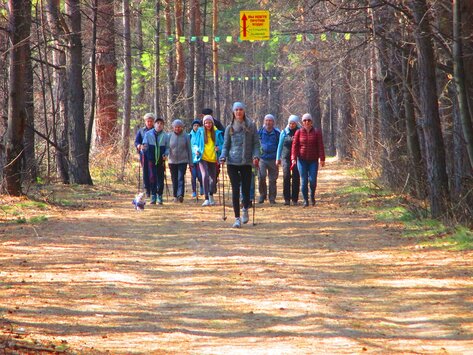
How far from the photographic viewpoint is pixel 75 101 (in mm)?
22453

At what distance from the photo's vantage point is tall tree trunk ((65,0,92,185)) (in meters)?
22.1

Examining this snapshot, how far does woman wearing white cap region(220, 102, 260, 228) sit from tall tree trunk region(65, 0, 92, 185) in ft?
26.6

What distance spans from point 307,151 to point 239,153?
4159mm

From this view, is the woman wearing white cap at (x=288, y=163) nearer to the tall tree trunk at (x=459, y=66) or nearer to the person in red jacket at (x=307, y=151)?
the person in red jacket at (x=307, y=151)

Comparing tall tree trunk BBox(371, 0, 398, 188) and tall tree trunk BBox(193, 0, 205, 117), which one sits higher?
tall tree trunk BBox(193, 0, 205, 117)

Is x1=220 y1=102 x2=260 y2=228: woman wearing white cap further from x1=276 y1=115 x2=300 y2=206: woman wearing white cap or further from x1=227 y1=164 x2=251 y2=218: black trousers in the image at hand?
x1=276 y1=115 x2=300 y2=206: woman wearing white cap

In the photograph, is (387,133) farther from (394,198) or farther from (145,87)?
(145,87)

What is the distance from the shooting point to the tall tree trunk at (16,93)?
55.5 feet

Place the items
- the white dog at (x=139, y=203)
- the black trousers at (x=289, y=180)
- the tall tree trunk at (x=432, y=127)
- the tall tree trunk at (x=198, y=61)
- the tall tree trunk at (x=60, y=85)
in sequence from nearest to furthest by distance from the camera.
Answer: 1. the tall tree trunk at (x=432, y=127)
2. the white dog at (x=139, y=203)
3. the black trousers at (x=289, y=180)
4. the tall tree trunk at (x=60, y=85)
5. the tall tree trunk at (x=198, y=61)

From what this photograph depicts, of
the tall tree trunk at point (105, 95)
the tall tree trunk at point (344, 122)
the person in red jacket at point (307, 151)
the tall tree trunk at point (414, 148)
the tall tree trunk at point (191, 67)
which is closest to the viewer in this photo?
the tall tree trunk at point (414, 148)

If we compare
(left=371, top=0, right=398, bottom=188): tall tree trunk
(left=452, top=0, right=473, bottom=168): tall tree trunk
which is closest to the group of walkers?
(left=371, top=0, right=398, bottom=188): tall tree trunk

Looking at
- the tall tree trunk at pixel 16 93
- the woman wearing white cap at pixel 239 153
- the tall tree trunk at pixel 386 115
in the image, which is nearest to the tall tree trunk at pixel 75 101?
the tall tree trunk at pixel 16 93

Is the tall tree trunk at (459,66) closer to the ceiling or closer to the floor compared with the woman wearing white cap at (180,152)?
closer to the ceiling

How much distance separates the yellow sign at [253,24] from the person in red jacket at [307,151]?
476 inches
